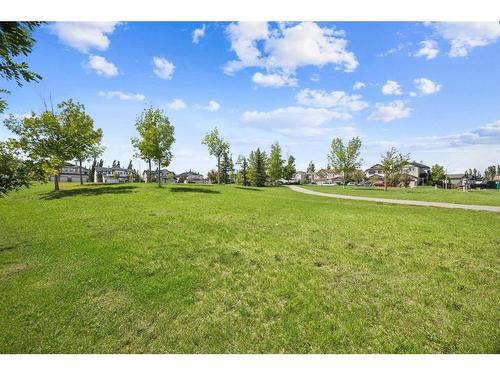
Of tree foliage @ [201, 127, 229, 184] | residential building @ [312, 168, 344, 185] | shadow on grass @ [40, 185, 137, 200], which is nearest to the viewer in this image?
shadow on grass @ [40, 185, 137, 200]

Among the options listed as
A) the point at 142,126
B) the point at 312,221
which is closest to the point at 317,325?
the point at 312,221

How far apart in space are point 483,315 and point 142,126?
35.8m

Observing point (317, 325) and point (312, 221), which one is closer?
point (317, 325)

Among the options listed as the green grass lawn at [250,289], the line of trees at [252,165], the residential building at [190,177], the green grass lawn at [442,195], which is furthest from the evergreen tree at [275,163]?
the residential building at [190,177]

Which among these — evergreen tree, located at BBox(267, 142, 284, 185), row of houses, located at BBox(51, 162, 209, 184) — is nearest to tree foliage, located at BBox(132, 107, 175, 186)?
evergreen tree, located at BBox(267, 142, 284, 185)

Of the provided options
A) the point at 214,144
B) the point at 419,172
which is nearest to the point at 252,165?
the point at 214,144

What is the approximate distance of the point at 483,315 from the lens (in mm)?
5625

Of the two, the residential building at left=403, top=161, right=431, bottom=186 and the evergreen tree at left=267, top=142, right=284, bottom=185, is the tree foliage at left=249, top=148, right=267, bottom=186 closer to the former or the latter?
the evergreen tree at left=267, top=142, right=284, bottom=185

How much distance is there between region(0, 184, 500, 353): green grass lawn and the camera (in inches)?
197

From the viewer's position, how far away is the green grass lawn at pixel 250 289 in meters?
5.00

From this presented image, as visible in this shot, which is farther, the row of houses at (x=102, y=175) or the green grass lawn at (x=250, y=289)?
the row of houses at (x=102, y=175)

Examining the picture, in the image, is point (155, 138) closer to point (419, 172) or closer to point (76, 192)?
point (76, 192)

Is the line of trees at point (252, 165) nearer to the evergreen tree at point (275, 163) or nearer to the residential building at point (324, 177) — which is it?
the evergreen tree at point (275, 163)
